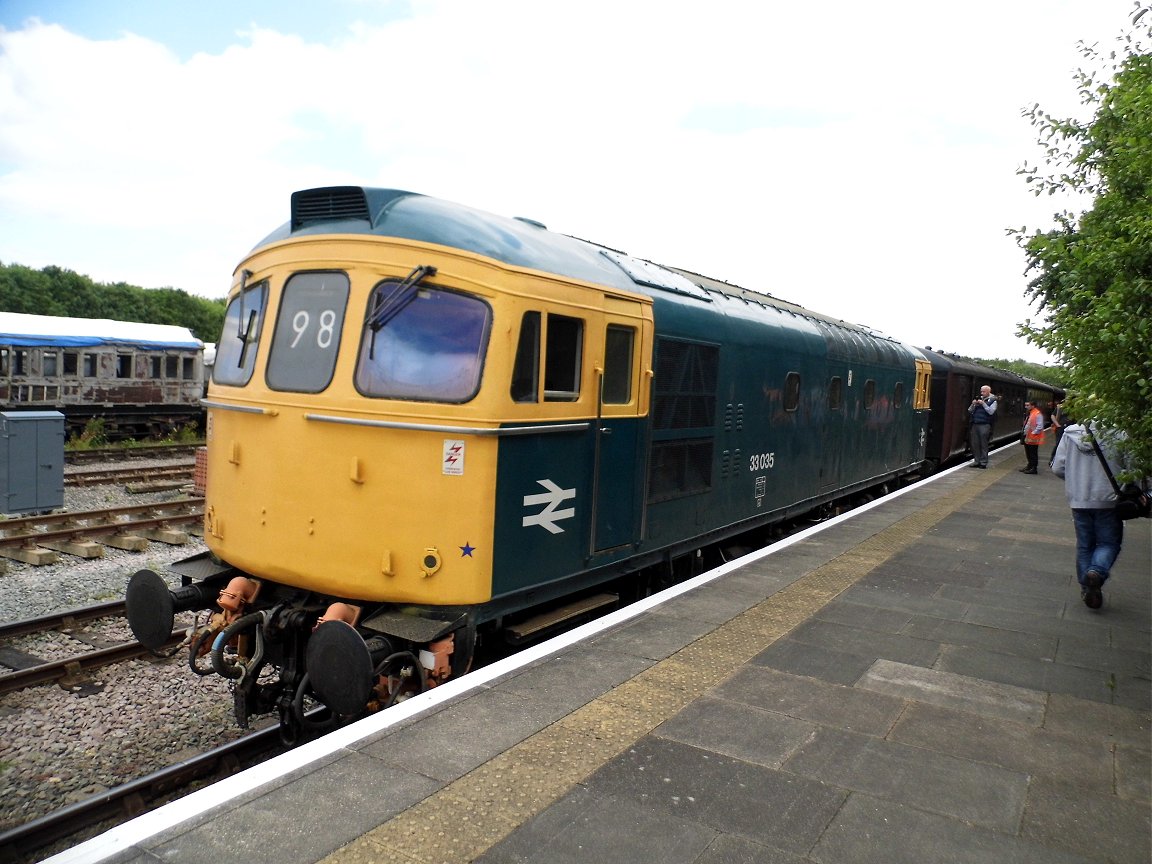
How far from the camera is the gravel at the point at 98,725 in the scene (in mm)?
4934

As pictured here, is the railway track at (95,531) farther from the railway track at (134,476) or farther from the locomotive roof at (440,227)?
the locomotive roof at (440,227)

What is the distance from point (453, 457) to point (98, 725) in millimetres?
3106

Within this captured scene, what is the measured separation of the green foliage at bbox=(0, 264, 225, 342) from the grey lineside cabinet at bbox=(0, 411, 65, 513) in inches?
1296

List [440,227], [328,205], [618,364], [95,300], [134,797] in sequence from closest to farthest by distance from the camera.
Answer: [134,797] < [440,227] < [328,205] < [618,364] < [95,300]

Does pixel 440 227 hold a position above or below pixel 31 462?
above

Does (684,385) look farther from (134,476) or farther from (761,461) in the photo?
(134,476)

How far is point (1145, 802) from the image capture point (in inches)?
145

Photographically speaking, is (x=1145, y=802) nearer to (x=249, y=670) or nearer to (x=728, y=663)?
(x=728, y=663)

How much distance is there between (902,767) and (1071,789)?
692 mm

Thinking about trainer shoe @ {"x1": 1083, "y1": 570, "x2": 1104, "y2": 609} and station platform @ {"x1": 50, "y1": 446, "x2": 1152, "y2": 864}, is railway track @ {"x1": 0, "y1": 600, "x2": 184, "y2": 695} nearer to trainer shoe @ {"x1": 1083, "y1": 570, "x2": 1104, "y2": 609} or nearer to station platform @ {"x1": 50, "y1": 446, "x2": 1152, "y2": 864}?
station platform @ {"x1": 50, "y1": 446, "x2": 1152, "y2": 864}

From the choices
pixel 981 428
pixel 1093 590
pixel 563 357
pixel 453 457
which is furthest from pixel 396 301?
pixel 981 428

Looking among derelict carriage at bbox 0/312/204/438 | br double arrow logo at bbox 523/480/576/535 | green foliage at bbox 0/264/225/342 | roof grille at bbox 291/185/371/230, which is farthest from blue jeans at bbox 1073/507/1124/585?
green foliage at bbox 0/264/225/342

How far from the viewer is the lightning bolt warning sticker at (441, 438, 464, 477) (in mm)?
4785

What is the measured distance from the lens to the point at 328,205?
209 inches
